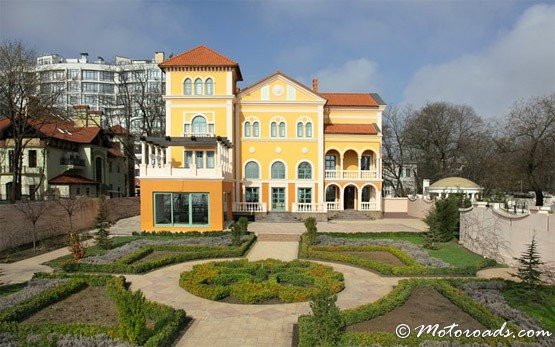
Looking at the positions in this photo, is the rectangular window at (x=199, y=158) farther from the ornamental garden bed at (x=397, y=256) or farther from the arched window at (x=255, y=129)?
the ornamental garden bed at (x=397, y=256)

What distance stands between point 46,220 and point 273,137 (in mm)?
19341

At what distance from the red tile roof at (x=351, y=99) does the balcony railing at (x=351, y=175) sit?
22.3ft

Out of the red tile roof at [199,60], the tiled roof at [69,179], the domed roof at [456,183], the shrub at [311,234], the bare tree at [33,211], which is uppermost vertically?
the red tile roof at [199,60]

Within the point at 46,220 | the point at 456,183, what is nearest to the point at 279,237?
the point at 46,220

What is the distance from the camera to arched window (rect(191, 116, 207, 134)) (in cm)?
3366

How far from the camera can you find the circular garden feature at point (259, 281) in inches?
435

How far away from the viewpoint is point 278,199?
35.3m

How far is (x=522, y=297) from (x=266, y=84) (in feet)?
92.3

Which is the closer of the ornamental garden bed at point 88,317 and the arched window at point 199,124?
the ornamental garden bed at point 88,317

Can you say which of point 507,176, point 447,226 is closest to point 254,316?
point 447,226

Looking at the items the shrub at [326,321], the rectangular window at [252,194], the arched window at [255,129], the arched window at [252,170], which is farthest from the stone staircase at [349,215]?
the shrub at [326,321]

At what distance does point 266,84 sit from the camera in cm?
3525

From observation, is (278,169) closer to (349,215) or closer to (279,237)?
(349,215)

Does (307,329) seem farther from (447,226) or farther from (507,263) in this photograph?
(447,226)
